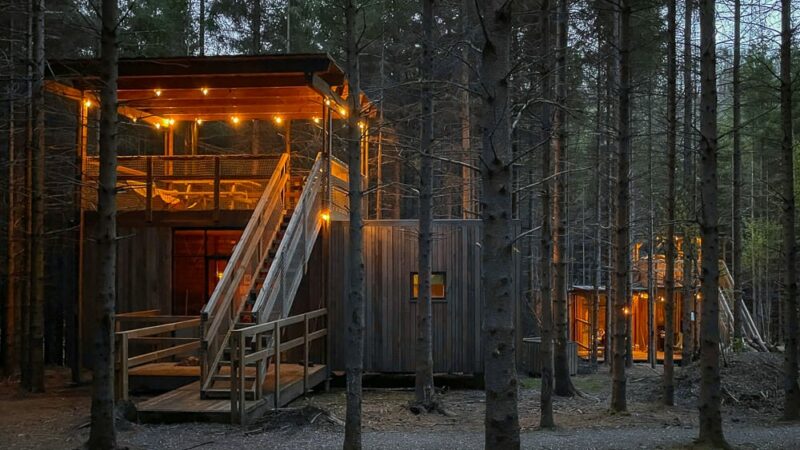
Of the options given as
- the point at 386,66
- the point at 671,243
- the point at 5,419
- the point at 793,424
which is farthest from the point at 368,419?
the point at 386,66

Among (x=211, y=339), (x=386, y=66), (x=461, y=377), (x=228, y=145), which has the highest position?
(x=386, y=66)

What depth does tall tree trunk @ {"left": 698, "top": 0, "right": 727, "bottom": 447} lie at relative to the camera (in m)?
7.94

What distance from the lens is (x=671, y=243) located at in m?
14.1

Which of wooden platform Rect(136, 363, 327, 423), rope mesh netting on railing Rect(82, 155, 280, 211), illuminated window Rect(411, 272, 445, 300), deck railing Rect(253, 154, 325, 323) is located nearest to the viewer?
wooden platform Rect(136, 363, 327, 423)

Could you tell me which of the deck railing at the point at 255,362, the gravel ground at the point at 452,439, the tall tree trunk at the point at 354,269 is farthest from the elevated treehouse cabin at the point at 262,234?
the tall tree trunk at the point at 354,269

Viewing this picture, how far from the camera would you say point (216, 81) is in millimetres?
13641

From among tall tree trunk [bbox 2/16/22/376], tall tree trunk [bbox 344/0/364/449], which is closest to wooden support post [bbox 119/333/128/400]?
tall tree trunk [bbox 344/0/364/449]

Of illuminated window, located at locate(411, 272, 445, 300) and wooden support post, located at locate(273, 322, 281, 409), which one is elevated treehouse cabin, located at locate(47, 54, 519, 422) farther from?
wooden support post, located at locate(273, 322, 281, 409)

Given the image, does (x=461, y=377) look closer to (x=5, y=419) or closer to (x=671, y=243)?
(x=671, y=243)

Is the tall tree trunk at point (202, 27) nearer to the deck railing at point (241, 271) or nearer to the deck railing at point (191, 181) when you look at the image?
the deck railing at point (191, 181)

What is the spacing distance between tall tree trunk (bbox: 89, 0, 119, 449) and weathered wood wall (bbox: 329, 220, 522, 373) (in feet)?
24.9

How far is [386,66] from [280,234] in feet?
39.1

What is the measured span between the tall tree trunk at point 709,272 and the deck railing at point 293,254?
20.9 ft

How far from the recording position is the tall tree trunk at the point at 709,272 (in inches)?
313
